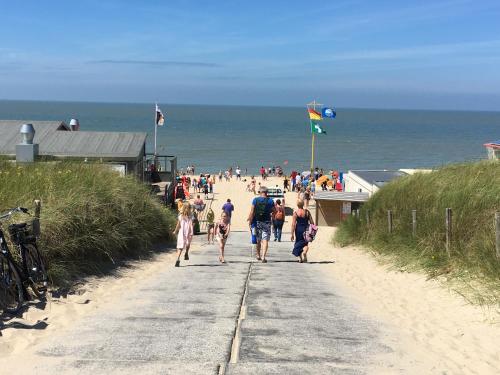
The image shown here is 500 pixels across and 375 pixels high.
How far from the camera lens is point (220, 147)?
313 feet

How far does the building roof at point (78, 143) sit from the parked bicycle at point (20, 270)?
13868 millimetres

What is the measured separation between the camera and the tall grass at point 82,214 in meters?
8.81

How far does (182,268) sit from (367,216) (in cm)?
638

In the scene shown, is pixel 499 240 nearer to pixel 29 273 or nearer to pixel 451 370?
pixel 451 370

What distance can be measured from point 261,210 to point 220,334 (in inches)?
230

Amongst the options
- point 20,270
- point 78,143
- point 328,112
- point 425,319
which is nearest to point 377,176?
point 328,112

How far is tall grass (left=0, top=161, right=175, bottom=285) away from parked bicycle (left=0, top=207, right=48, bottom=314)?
32.5 inches

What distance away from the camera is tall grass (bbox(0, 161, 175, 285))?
28.9 feet

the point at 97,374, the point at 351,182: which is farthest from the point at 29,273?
the point at 351,182

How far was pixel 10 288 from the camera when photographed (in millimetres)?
6648

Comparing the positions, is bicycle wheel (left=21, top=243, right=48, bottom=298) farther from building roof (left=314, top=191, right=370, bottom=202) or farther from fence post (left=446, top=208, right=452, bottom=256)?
building roof (left=314, top=191, right=370, bottom=202)

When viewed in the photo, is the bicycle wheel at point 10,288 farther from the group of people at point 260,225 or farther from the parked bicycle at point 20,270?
the group of people at point 260,225

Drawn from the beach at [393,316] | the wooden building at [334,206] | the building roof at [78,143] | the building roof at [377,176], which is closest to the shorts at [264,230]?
the beach at [393,316]

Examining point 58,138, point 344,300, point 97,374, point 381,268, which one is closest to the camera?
point 97,374
